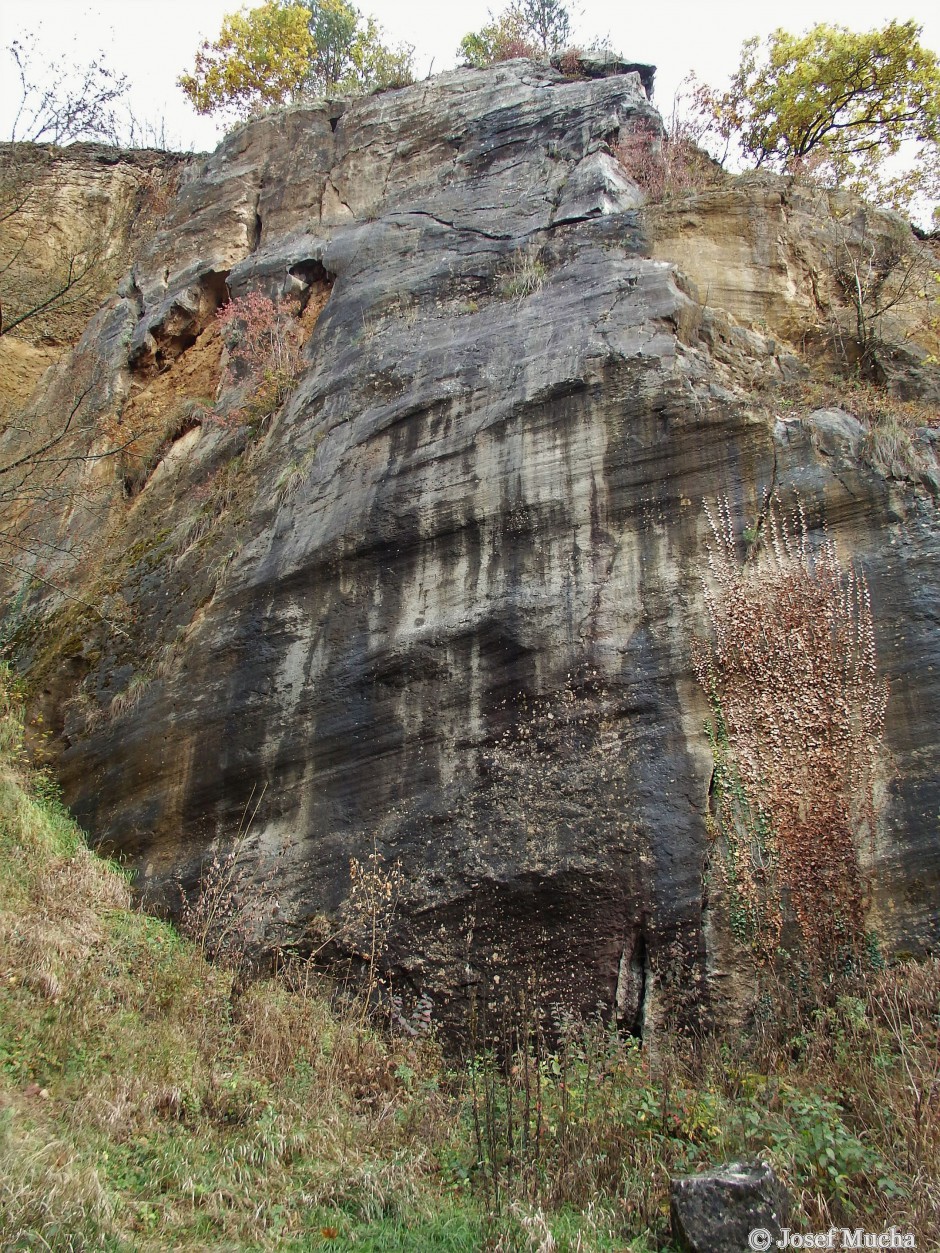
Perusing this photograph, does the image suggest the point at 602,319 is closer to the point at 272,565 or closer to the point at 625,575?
the point at 625,575

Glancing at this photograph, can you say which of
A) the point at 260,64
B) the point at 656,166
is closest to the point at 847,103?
the point at 656,166

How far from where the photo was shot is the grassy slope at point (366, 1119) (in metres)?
4.50

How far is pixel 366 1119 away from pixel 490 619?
368 cm

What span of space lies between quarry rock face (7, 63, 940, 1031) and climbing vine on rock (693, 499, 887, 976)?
173 millimetres

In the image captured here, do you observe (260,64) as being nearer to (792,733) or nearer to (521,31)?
(521,31)

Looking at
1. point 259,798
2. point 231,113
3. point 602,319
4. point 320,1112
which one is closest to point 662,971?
point 320,1112

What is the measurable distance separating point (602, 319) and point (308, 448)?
3206mm

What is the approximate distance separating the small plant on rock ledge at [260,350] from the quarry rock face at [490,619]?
37 cm

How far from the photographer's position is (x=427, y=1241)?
4.47 metres

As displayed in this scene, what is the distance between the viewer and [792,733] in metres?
6.70

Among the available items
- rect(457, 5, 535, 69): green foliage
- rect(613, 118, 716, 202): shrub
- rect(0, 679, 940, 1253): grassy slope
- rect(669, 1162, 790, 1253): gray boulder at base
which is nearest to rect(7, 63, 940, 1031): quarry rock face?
rect(613, 118, 716, 202): shrub

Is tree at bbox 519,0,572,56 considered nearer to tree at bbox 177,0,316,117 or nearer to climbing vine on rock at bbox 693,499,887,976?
tree at bbox 177,0,316,117

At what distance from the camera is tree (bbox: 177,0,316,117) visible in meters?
20.6

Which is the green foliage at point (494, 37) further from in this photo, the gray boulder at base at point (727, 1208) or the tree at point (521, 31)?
the gray boulder at base at point (727, 1208)
